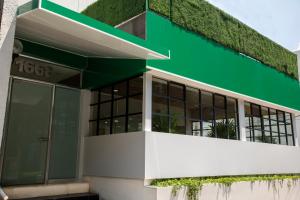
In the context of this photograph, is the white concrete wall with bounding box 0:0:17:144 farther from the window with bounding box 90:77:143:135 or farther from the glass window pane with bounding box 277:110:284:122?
the glass window pane with bounding box 277:110:284:122

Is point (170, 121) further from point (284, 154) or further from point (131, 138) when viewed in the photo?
point (284, 154)

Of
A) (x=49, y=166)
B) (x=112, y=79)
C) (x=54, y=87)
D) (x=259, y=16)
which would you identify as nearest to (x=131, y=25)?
(x=112, y=79)

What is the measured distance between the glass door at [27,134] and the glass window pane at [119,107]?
1.75 meters

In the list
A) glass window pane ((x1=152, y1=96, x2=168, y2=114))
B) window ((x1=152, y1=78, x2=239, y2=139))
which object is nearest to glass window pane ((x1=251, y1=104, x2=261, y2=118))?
window ((x1=152, y1=78, x2=239, y2=139))

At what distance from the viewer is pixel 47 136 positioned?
739 centimetres

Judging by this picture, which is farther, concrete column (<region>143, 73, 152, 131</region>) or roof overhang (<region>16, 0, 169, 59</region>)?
concrete column (<region>143, 73, 152, 131</region>)

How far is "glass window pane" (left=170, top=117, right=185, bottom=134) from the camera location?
26.7 feet

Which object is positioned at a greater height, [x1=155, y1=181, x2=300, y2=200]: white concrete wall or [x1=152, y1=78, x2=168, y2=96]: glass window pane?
[x1=152, y1=78, x2=168, y2=96]: glass window pane

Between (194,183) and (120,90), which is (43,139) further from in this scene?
(194,183)

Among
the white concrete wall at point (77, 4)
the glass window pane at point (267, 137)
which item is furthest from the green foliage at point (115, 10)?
the glass window pane at point (267, 137)

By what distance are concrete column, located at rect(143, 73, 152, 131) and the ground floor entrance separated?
2.31 m

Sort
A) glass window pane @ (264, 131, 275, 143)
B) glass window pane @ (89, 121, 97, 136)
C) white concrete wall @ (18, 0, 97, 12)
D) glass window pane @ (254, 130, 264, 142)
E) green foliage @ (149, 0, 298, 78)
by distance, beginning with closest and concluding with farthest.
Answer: green foliage @ (149, 0, 298, 78)
glass window pane @ (89, 121, 97, 136)
white concrete wall @ (18, 0, 97, 12)
glass window pane @ (254, 130, 264, 142)
glass window pane @ (264, 131, 275, 143)

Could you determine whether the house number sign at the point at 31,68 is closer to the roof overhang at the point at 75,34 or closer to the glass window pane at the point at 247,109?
the roof overhang at the point at 75,34

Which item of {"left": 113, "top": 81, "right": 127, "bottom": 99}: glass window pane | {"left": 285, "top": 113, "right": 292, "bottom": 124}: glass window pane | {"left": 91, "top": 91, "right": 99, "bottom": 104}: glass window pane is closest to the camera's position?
{"left": 113, "top": 81, "right": 127, "bottom": 99}: glass window pane
